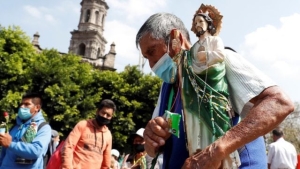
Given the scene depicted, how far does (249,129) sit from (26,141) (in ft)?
12.0

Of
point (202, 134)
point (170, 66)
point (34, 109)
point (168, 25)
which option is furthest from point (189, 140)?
point (34, 109)

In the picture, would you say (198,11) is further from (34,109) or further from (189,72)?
(34,109)

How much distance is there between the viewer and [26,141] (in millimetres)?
4453

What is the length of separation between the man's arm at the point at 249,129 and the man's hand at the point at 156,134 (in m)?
0.22

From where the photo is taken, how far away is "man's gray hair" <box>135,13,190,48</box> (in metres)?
2.10

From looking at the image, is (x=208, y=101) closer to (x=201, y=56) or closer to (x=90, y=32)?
(x=201, y=56)

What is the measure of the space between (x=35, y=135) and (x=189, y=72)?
11.0 ft

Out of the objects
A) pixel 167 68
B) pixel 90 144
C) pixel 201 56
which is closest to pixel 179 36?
pixel 167 68

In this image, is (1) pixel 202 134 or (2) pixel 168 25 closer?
(1) pixel 202 134

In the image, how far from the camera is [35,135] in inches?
178

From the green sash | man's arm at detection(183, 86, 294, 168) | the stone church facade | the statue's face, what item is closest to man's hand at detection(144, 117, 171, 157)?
the green sash

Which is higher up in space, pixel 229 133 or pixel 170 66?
pixel 170 66

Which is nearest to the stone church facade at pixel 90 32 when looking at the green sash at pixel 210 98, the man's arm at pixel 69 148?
the man's arm at pixel 69 148

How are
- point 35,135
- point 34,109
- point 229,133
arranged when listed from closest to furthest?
1. point 229,133
2. point 35,135
3. point 34,109
